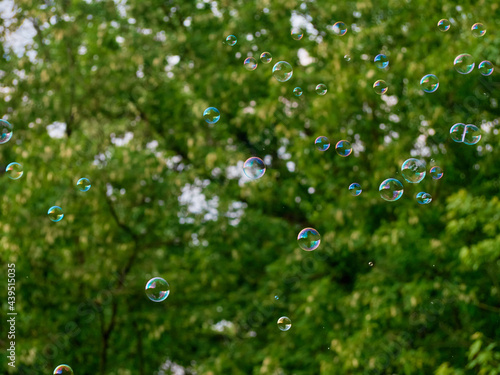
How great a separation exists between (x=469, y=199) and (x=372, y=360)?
77.5 inches

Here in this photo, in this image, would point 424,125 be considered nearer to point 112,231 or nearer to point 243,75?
point 243,75

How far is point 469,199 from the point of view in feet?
20.0

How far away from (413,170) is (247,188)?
Result: 331cm

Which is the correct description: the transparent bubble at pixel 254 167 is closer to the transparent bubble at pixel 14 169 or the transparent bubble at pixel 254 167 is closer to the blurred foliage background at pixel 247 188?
the blurred foliage background at pixel 247 188

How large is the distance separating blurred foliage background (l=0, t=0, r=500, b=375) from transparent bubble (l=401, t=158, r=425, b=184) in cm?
52

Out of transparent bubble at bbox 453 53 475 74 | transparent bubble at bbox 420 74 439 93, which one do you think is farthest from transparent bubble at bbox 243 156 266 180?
transparent bubble at bbox 453 53 475 74

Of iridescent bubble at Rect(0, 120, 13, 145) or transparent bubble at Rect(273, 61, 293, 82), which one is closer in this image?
iridescent bubble at Rect(0, 120, 13, 145)

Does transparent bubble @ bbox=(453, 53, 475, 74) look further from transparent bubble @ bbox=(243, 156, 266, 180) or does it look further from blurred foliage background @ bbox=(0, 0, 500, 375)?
transparent bubble @ bbox=(243, 156, 266, 180)

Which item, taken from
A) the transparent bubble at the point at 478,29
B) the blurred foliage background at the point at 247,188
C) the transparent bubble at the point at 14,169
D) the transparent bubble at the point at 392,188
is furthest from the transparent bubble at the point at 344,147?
the transparent bubble at the point at 14,169

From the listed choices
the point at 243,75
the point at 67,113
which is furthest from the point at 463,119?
the point at 67,113

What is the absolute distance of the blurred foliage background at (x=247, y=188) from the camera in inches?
289

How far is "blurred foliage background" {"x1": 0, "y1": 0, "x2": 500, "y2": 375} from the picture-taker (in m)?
7.33

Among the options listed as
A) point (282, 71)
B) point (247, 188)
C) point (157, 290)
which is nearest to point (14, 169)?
point (157, 290)

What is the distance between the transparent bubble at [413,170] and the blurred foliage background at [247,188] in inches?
20.5
